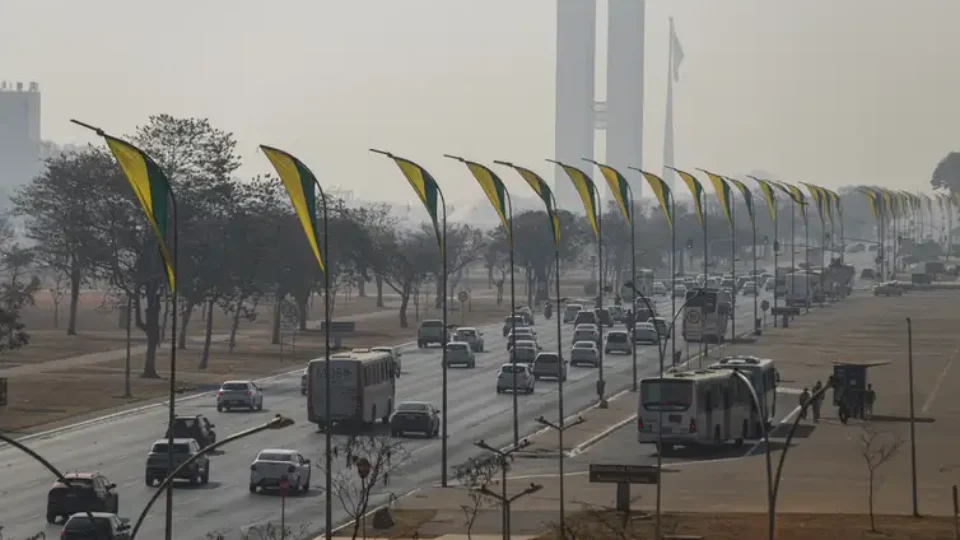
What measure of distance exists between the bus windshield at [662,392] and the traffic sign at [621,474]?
1440cm

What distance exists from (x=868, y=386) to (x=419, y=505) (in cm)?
3469

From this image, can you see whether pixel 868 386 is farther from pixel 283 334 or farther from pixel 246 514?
pixel 283 334

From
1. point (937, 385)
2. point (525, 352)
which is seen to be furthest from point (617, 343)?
point (937, 385)

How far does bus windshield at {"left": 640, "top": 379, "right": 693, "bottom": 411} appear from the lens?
245 feet

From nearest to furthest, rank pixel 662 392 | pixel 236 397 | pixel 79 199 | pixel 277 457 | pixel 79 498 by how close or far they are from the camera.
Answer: pixel 79 498, pixel 277 457, pixel 662 392, pixel 236 397, pixel 79 199

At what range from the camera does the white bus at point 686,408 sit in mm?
74688

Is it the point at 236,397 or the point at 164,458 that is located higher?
the point at 236,397

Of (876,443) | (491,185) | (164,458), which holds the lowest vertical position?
(876,443)

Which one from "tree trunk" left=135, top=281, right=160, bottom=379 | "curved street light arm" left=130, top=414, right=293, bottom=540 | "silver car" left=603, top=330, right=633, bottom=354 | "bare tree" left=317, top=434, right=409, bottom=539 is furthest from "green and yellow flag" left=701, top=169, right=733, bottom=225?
"curved street light arm" left=130, top=414, right=293, bottom=540

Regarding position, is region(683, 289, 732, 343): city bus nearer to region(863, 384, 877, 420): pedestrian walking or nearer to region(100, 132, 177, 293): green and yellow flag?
region(863, 384, 877, 420): pedestrian walking

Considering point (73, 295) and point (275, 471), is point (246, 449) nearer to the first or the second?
→ point (275, 471)

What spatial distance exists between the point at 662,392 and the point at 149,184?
97.9 feet

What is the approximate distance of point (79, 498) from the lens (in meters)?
56.8

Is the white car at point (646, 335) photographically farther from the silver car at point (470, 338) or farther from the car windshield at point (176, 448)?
the car windshield at point (176, 448)
